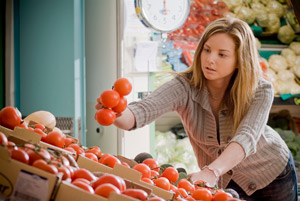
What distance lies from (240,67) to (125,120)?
76 centimetres

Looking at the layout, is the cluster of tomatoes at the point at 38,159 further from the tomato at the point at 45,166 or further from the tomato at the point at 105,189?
the tomato at the point at 105,189

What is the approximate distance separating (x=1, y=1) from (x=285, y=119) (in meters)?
3.43

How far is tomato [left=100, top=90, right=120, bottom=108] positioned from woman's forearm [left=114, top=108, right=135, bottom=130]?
11.8 inches

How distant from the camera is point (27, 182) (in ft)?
3.31

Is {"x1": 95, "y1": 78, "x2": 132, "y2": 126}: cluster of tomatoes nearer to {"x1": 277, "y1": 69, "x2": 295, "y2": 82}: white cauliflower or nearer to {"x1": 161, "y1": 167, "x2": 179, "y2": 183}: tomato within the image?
{"x1": 161, "y1": 167, "x2": 179, "y2": 183}: tomato

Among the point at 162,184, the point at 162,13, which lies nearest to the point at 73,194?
the point at 162,184

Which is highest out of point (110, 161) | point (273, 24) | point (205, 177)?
point (273, 24)

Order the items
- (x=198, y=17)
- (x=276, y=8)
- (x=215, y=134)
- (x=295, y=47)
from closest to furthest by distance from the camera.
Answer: (x=215, y=134) < (x=198, y=17) < (x=295, y=47) < (x=276, y=8)

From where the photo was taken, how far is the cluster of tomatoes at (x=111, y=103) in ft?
6.44

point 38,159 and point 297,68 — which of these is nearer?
point 38,159

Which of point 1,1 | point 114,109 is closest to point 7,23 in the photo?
point 1,1

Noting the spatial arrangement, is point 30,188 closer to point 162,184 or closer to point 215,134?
point 162,184

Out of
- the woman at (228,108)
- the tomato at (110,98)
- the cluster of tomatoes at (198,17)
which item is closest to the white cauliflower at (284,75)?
the cluster of tomatoes at (198,17)

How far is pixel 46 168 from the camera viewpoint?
1067 mm
